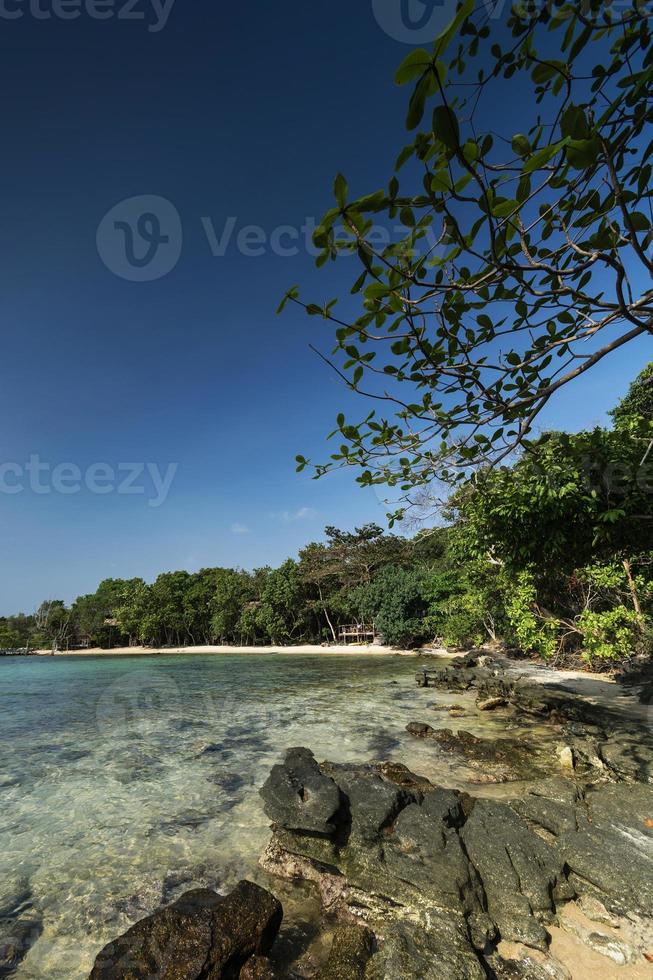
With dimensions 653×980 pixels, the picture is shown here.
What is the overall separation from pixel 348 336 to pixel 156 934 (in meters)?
4.74

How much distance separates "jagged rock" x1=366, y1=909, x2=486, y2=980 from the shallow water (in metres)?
2.05

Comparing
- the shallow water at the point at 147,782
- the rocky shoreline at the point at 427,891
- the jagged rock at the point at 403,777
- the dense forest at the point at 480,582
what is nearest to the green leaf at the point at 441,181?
the dense forest at the point at 480,582

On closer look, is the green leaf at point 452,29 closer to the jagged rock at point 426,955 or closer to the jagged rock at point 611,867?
the jagged rock at point 426,955

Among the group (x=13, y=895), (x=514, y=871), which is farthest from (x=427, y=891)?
(x=13, y=895)

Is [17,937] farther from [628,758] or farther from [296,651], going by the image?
[296,651]

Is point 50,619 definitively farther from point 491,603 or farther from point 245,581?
point 491,603

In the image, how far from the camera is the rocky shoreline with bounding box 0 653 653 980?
3.33m

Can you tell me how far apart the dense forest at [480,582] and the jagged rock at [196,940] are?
3547mm

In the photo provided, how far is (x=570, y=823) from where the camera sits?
5055 mm

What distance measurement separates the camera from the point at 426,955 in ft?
Result: 11.2

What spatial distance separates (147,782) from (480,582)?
55.4 feet

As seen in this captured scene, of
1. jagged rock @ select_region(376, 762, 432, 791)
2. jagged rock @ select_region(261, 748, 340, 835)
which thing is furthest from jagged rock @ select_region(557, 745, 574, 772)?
jagged rock @ select_region(261, 748, 340, 835)

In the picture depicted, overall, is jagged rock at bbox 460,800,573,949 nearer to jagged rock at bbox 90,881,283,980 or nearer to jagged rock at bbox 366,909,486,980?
jagged rock at bbox 366,909,486,980

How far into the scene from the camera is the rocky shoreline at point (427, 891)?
333cm
